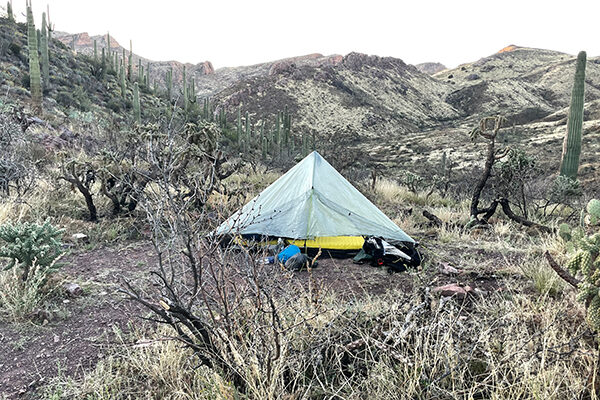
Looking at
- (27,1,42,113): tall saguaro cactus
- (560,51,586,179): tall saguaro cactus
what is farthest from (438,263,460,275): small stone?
(27,1,42,113): tall saguaro cactus

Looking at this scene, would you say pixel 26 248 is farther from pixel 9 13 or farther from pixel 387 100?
pixel 387 100

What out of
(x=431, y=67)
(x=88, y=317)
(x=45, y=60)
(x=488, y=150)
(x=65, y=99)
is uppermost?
(x=431, y=67)

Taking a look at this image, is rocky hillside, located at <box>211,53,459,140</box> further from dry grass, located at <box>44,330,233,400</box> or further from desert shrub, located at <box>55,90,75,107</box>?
dry grass, located at <box>44,330,233,400</box>

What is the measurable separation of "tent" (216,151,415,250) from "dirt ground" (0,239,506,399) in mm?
395

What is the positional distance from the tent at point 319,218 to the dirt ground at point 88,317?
395 mm

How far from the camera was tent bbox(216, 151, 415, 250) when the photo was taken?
5.41 m

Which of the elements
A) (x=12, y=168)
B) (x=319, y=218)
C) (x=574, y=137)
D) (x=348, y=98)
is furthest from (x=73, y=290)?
(x=348, y=98)

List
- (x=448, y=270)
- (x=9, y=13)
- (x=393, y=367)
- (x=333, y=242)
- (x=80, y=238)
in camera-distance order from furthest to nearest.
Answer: (x=9, y=13) → (x=80, y=238) → (x=333, y=242) → (x=448, y=270) → (x=393, y=367)

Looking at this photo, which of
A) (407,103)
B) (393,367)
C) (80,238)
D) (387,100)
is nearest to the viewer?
(393,367)

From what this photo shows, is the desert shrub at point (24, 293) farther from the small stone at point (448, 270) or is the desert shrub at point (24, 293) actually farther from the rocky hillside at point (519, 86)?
the rocky hillside at point (519, 86)

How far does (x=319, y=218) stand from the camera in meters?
5.46

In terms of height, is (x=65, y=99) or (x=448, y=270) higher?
(x=65, y=99)

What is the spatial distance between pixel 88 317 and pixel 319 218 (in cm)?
309

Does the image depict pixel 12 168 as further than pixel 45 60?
No
